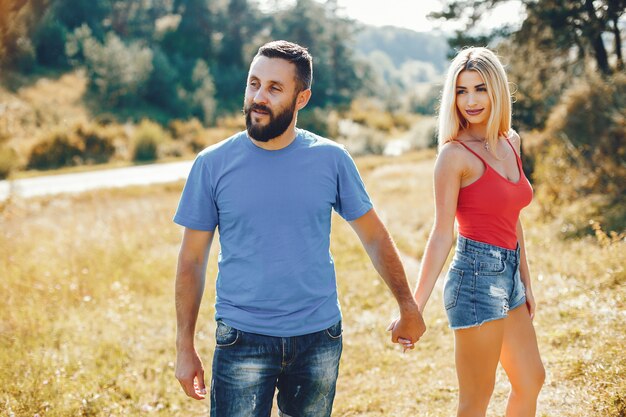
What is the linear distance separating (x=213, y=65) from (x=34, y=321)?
43878mm

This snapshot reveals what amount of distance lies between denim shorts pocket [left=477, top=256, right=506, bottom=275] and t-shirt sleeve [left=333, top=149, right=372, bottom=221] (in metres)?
0.66

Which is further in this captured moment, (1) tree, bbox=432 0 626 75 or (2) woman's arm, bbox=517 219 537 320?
(1) tree, bbox=432 0 626 75

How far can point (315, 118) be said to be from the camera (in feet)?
114

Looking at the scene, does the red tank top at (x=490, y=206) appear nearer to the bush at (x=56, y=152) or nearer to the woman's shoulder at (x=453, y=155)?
the woman's shoulder at (x=453, y=155)

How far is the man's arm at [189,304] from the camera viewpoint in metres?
2.51

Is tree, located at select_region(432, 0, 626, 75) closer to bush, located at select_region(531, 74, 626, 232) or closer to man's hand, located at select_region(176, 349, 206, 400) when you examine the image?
bush, located at select_region(531, 74, 626, 232)

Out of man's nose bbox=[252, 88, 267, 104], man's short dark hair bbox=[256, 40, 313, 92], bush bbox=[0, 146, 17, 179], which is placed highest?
man's short dark hair bbox=[256, 40, 313, 92]

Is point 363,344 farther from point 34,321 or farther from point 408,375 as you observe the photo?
point 34,321

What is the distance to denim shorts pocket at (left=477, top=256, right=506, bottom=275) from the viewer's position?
284 cm

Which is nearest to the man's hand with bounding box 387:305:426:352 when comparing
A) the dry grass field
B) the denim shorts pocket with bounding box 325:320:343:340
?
the denim shorts pocket with bounding box 325:320:343:340

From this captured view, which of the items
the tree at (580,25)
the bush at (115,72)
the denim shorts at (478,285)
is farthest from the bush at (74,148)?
the denim shorts at (478,285)


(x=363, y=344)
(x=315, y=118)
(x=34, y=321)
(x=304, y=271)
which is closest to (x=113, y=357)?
(x=34, y=321)

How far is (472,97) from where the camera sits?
2.99 metres

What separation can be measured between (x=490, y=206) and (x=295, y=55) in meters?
1.20
